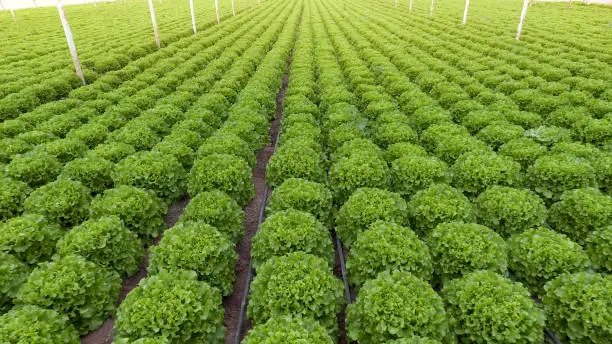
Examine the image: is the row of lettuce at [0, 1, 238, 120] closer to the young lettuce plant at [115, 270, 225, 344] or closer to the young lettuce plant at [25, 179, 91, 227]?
the young lettuce plant at [25, 179, 91, 227]

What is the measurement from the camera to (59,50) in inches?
1209

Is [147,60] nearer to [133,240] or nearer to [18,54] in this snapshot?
[18,54]

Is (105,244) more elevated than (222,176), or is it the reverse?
(222,176)

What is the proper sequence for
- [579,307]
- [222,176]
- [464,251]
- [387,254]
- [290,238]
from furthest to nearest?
1. [222,176]
2. [290,238]
3. [464,251]
4. [387,254]
5. [579,307]

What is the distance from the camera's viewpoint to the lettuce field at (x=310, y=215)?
21.3 feet

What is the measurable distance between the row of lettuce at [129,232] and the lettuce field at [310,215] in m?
0.05

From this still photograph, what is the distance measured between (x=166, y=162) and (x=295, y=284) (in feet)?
22.0

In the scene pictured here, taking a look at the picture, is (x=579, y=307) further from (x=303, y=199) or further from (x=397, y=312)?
(x=303, y=199)

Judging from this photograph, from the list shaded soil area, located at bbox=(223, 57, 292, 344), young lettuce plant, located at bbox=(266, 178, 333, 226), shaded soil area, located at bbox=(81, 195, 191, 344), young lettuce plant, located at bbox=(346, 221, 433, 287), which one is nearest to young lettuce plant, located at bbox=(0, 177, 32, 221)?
shaded soil area, located at bbox=(81, 195, 191, 344)

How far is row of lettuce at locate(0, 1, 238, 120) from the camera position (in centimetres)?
1972

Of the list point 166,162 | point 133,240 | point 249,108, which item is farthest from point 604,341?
point 249,108

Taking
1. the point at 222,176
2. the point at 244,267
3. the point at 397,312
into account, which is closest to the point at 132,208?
the point at 222,176

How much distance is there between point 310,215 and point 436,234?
3.05 metres

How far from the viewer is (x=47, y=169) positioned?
11391mm
